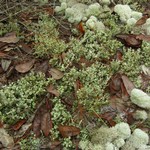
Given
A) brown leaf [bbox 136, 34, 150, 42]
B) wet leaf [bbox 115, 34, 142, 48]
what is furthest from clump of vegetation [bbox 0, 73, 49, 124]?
brown leaf [bbox 136, 34, 150, 42]

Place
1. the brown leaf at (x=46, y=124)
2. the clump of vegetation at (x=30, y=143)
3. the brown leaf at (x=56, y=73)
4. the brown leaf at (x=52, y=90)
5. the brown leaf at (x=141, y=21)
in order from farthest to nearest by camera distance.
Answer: the brown leaf at (x=141, y=21) → the brown leaf at (x=56, y=73) → the brown leaf at (x=52, y=90) → the brown leaf at (x=46, y=124) → the clump of vegetation at (x=30, y=143)

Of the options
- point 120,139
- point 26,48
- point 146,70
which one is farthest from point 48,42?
point 120,139

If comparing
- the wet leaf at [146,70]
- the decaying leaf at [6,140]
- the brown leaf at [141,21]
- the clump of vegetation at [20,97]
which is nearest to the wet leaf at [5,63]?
the clump of vegetation at [20,97]

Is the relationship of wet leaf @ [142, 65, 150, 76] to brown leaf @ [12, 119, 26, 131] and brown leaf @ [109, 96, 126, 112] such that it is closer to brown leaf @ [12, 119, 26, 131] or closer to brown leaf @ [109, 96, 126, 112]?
brown leaf @ [109, 96, 126, 112]

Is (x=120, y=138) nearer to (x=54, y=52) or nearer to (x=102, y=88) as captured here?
(x=102, y=88)

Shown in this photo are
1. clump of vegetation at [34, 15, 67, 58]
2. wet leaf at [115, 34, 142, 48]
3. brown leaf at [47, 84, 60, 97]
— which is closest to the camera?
brown leaf at [47, 84, 60, 97]

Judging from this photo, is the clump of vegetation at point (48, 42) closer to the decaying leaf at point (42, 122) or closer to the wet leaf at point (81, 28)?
the wet leaf at point (81, 28)

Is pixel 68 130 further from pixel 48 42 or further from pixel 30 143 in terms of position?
pixel 48 42
